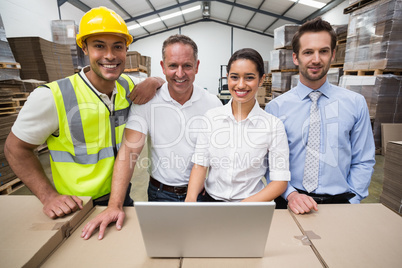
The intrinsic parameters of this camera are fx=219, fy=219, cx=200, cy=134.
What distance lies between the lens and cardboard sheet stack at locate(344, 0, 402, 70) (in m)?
3.98

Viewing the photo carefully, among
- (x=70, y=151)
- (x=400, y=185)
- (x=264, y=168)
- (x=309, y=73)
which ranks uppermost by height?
(x=309, y=73)

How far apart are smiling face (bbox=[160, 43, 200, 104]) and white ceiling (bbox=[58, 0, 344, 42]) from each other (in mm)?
8262

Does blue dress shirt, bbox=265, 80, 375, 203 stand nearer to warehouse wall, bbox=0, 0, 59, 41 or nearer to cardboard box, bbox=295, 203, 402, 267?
cardboard box, bbox=295, 203, 402, 267

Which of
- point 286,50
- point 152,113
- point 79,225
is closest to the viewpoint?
point 79,225

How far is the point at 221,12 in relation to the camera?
545 inches

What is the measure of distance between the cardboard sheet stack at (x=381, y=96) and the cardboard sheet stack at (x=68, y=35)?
7366 millimetres

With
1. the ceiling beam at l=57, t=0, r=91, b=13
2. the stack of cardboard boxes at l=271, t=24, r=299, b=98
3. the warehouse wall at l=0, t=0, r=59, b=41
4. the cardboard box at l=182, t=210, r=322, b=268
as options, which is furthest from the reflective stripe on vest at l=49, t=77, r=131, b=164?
the ceiling beam at l=57, t=0, r=91, b=13

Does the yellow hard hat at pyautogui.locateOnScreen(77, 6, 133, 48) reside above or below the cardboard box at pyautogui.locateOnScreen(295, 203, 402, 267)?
above

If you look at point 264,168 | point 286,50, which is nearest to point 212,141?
point 264,168

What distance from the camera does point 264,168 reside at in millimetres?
1482

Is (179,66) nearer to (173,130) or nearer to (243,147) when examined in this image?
(173,130)

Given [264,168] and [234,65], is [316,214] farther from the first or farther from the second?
[234,65]

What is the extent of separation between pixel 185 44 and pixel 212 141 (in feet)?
2.61

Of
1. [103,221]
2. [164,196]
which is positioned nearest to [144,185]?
[164,196]
